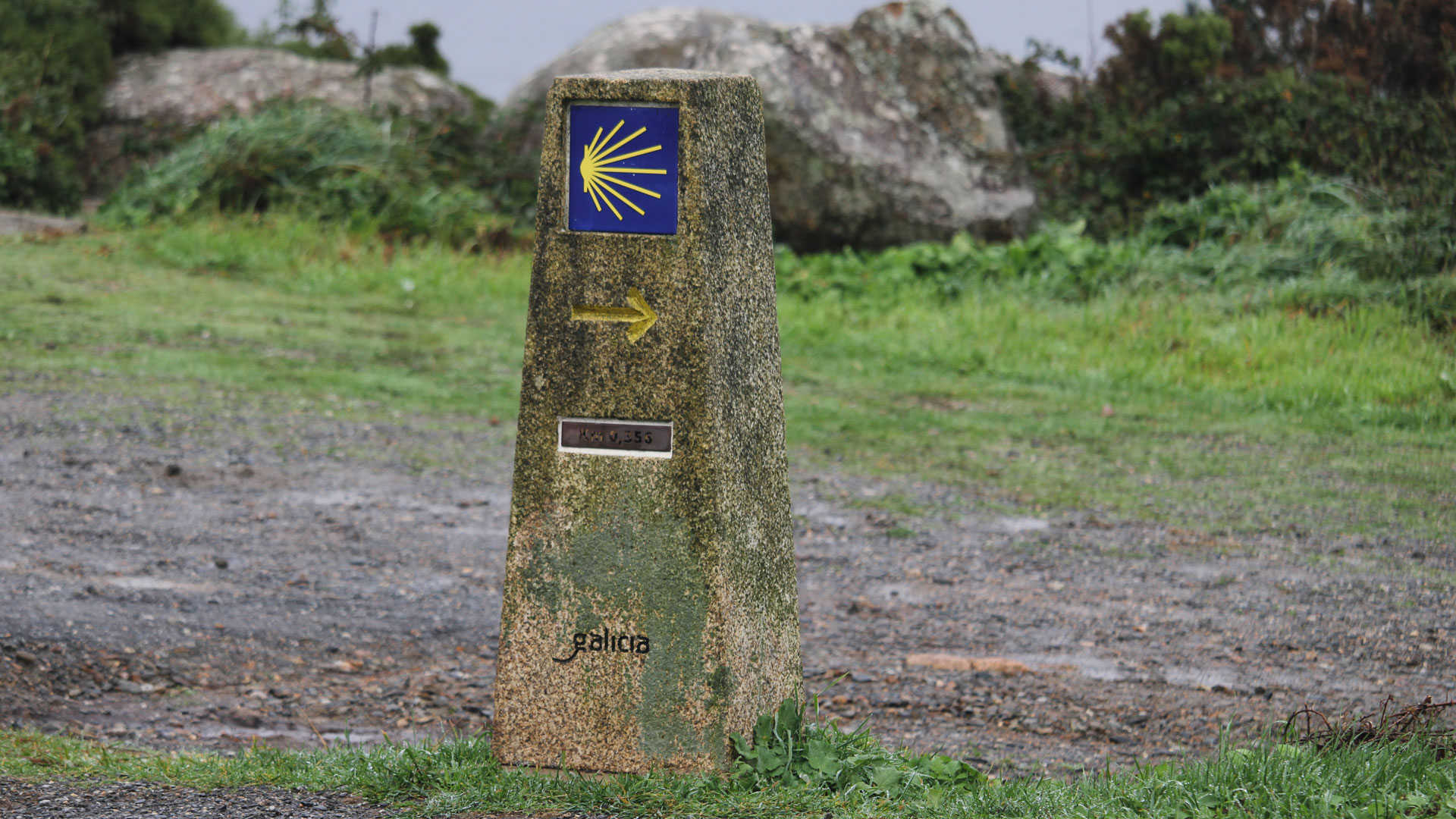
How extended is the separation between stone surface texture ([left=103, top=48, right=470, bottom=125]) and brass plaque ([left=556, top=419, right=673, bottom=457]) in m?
12.2

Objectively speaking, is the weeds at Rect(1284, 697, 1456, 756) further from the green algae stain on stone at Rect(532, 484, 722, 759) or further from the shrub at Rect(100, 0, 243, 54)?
the shrub at Rect(100, 0, 243, 54)

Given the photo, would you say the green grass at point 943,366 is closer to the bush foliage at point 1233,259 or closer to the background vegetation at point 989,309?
the background vegetation at point 989,309

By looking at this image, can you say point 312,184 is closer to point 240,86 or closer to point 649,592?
point 240,86

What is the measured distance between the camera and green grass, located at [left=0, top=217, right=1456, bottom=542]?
6977 mm

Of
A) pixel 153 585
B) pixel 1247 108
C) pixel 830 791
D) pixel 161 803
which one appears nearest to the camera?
pixel 161 803

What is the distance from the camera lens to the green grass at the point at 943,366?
6977 millimetres

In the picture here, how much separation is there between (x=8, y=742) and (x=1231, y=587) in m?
4.37

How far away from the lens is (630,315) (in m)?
3.32

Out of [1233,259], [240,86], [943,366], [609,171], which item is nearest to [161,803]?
[609,171]

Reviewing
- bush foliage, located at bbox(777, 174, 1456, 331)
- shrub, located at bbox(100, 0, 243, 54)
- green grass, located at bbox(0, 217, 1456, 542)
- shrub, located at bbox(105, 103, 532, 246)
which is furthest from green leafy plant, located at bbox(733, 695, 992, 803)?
shrub, located at bbox(100, 0, 243, 54)

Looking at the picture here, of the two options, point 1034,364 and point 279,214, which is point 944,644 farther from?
point 279,214

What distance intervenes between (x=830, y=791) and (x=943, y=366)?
6.46 meters

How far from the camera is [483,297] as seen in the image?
11062 millimetres

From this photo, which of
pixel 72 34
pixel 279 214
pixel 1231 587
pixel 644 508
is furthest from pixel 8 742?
pixel 72 34
